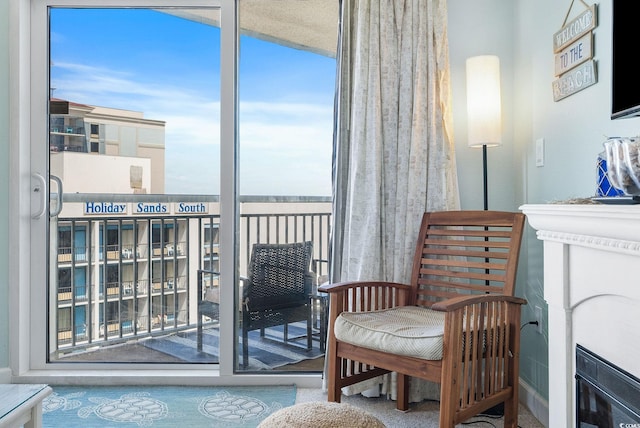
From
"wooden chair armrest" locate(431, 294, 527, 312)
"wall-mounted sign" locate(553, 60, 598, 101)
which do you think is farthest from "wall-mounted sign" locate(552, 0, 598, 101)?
"wooden chair armrest" locate(431, 294, 527, 312)

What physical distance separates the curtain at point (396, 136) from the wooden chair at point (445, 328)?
0.12m

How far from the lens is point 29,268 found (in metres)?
2.68

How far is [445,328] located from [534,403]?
0.92m

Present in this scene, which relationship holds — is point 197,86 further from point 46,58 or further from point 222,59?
point 46,58

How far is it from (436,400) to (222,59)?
210 centimetres

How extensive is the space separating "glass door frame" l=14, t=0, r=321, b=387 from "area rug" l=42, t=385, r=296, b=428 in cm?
9

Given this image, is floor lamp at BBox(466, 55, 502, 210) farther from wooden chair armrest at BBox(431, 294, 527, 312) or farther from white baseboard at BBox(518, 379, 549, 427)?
white baseboard at BBox(518, 379, 549, 427)

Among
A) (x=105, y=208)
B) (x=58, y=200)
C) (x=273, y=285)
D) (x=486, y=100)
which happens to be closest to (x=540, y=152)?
(x=486, y=100)

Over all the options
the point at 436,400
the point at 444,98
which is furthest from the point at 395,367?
the point at 444,98

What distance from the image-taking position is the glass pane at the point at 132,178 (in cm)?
267

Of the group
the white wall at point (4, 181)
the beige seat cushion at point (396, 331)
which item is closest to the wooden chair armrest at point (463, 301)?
the beige seat cushion at point (396, 331)

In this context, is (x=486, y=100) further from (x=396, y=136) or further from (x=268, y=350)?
(x=268, y=350)

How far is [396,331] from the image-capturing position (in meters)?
1.80

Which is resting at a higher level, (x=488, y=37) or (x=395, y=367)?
(x=488, y=37)
